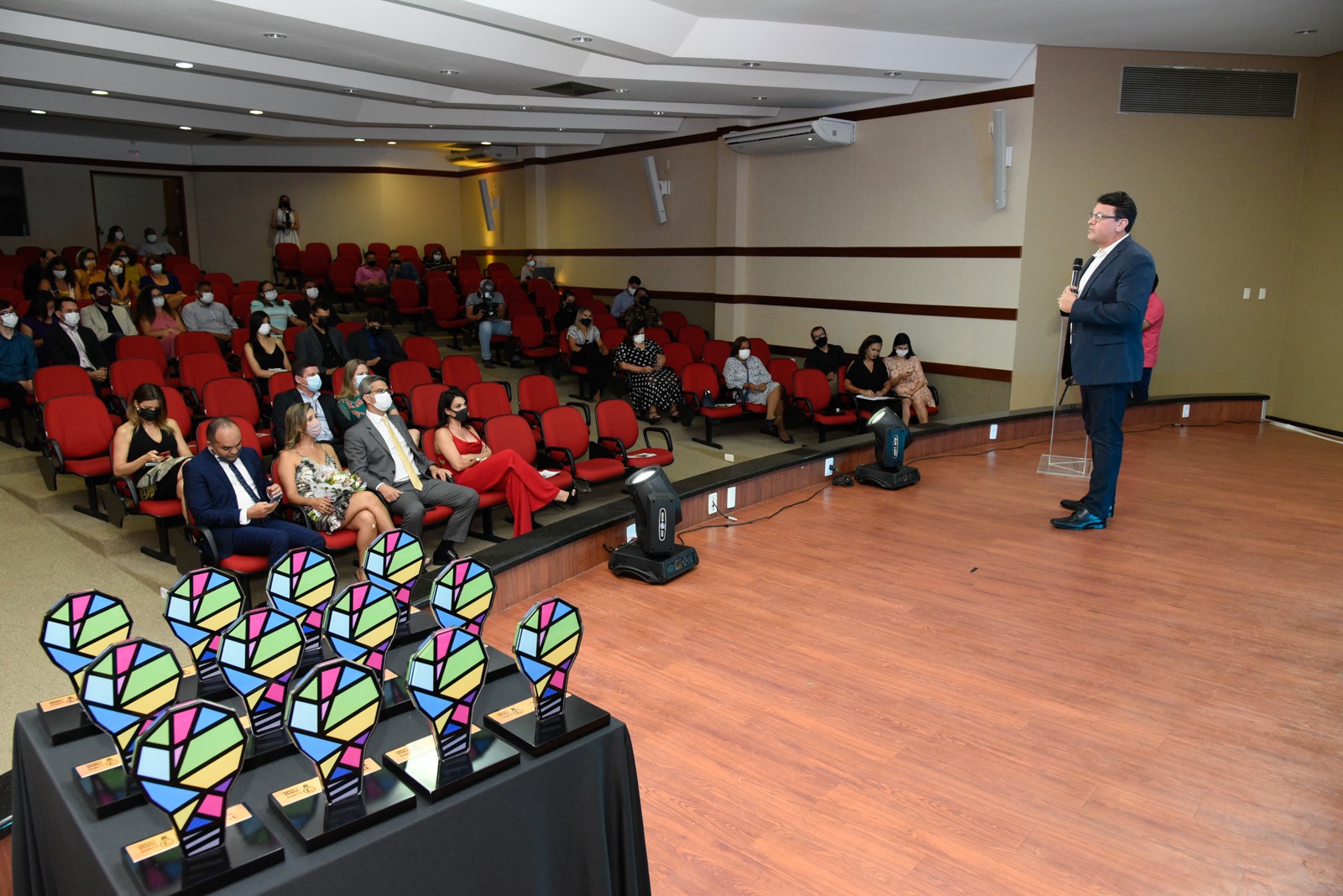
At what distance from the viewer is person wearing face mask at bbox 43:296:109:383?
6.55 meters

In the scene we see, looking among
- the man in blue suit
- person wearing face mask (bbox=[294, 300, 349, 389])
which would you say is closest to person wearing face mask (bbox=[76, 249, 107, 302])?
person wearing face mask (bbox=[294, 300, 349, 389])

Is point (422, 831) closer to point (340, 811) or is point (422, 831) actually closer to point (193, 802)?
point (340, 811)

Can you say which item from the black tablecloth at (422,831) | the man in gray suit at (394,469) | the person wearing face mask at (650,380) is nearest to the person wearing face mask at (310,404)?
the man in gray suit at (394,469)

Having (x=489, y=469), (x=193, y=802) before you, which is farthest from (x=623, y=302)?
(x=193, y=802)

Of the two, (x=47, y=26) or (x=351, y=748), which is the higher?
(x=47, y=26)

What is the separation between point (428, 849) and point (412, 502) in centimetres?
343

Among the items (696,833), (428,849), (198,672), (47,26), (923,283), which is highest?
(47,26)

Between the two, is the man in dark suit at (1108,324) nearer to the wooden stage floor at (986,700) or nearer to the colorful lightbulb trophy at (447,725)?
the wooden stage floor at (986,700)

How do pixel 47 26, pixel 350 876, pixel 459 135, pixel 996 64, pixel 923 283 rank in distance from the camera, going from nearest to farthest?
pixel 350 876
pixel 47 26
pixel 996 64
pixel 923 283
pixel 459 135

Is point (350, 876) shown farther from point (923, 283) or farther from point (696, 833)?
point (923, 283)

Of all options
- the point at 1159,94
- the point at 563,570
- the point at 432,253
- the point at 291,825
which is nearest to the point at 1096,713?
the point at 563,570

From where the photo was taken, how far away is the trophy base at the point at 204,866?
139cm

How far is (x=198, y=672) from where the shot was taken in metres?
1.99

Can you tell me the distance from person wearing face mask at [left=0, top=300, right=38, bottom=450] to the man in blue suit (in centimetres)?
295
